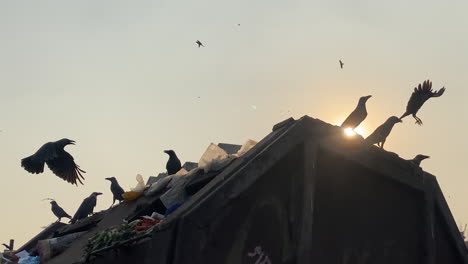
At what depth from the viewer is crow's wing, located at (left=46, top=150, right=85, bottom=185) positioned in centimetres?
1045

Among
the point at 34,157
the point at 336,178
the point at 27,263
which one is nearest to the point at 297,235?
the point at 336,178

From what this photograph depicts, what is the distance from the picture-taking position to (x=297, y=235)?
4371 millimetres

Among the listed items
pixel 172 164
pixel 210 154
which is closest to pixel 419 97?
pixel 210 154

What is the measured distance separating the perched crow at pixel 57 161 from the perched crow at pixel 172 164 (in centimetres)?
209

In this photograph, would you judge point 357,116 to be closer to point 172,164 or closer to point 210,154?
point 210,154

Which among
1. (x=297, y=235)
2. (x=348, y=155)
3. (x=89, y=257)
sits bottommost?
(x=89, y=257)

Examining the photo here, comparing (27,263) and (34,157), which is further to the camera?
(34,157)

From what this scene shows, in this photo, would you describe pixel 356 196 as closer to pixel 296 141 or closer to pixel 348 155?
pixel 348 155

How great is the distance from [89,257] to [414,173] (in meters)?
2.55

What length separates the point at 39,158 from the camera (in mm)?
10094

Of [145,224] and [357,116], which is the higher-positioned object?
[357,116]

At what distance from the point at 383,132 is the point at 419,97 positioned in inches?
35.2

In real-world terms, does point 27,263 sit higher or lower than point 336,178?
lower

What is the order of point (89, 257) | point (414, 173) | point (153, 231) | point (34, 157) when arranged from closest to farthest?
point (153, 231) < point (89, 257) < point (414, 173) < point (34, 157)
